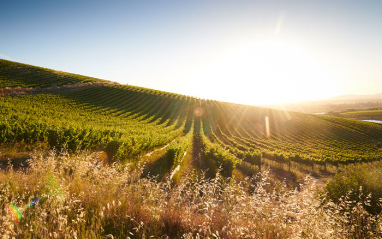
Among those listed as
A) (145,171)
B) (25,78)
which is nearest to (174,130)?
(145,171)

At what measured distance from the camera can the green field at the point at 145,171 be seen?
3.79 m

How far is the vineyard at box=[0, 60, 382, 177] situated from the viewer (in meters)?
13.8

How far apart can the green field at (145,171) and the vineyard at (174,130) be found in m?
0.16

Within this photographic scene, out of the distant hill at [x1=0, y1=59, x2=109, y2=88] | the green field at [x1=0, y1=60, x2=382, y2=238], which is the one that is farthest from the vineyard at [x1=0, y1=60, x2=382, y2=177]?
the green field at [x1=0, y1=60, x2=382, y2=238]

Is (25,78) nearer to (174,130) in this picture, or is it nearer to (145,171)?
(174,130)

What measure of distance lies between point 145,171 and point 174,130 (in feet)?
69.0

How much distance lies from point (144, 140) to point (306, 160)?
21399 mm

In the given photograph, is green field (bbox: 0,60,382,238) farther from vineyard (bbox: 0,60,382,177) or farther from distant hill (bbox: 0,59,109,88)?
distant hill (bbox: 0,59,109,88)

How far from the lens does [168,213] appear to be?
417 cm

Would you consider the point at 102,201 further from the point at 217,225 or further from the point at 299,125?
the point at 299,125

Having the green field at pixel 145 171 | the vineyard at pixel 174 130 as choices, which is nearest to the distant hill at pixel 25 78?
the vineyard at pixel 174 130

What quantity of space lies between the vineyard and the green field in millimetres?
159

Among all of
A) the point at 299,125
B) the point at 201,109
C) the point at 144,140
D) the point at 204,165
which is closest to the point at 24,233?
the point at 144,140

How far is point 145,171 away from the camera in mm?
11266
